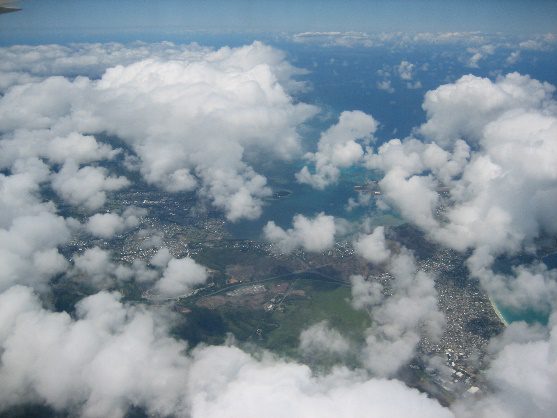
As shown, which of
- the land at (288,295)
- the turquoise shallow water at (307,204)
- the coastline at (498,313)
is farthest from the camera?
A: the turquoise shallow water at (307,204)

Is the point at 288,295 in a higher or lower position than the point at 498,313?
lower

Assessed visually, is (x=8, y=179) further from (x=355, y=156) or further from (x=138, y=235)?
(x=355, y=156)

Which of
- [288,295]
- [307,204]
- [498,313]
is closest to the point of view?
[498,313]

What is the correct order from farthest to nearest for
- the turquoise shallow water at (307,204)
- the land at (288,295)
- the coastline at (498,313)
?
the turquoise shallow water at (307,204), the coastline at (498,313), the land at (288,295)

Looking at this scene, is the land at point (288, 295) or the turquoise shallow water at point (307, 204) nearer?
the land at point (288, 295)

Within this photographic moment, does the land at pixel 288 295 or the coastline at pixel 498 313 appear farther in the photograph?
the coastline at pixel 498 313

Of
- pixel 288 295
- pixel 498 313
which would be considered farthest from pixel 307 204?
pixel 498 313

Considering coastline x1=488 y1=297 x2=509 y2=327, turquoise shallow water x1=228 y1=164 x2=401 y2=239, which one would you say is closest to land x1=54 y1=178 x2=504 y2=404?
coastline x1=488 y1=297 x2=509 y2=327

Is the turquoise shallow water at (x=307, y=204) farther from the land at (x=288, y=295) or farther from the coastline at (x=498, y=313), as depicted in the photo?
the coastline at (x=498, y=313)

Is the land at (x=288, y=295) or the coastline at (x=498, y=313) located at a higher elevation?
the coastline at (x=498, y=313)

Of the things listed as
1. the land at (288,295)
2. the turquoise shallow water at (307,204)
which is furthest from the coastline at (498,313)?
the turquoise shallow water at (307,204)

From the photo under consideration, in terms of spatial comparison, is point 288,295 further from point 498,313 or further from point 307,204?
point 307,204

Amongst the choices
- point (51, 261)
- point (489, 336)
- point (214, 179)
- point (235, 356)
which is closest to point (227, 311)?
point (235, 356)
